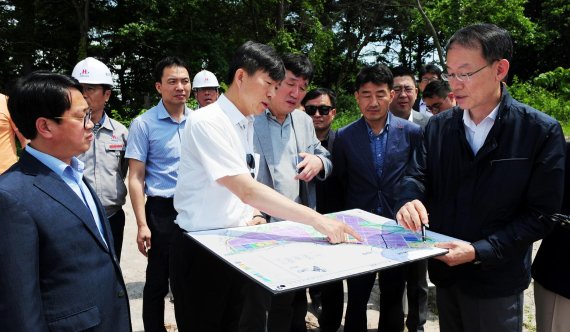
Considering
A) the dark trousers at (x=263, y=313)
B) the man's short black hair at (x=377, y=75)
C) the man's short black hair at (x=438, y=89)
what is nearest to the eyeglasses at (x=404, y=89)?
the man's short black hair at (x=438, y=89)

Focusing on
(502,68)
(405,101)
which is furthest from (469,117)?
(405,101)

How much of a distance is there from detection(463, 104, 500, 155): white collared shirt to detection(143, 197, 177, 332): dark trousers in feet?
6.83

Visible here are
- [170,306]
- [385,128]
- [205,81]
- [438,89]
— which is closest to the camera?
[385,128]

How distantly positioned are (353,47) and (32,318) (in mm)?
25039

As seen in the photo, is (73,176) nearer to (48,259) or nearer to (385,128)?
(48,259)

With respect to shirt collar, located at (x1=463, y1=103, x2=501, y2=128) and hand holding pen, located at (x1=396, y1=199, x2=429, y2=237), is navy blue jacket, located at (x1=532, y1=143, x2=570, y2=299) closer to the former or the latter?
shirt collar, located at (x1=463, y1=103, x2=501, y2=128)

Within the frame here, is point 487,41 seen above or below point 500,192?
above

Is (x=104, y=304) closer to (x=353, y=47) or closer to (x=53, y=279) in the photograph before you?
(x=53, y=279)

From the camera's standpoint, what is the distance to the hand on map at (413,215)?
6.45 feet

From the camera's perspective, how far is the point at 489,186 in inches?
74.0

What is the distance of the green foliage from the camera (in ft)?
48.4

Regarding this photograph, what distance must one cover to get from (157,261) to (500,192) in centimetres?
233

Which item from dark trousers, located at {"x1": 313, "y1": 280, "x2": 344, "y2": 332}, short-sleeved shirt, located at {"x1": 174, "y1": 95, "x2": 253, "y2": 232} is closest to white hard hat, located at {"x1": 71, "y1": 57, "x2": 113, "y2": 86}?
short-sleeved shirt, located at {"x1": 174, "y1": 95, "x2": 253, "y2": 232}

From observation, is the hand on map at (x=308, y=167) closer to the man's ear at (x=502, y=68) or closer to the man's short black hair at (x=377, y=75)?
the man's short black hair at (x=377, y=75)
